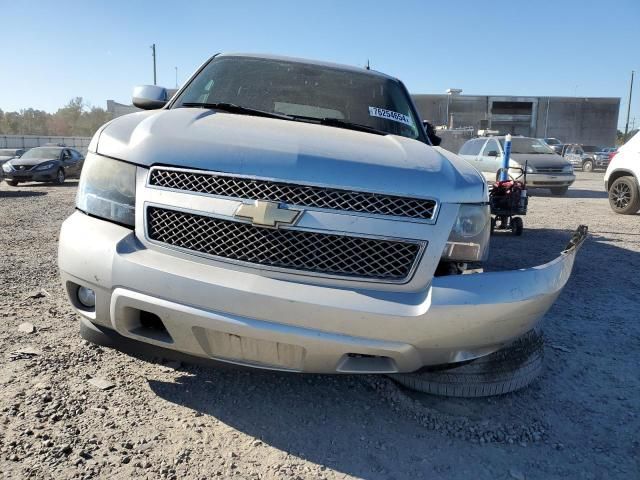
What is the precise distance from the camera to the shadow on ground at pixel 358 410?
219cm

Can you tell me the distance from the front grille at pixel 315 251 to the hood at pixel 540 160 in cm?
1368

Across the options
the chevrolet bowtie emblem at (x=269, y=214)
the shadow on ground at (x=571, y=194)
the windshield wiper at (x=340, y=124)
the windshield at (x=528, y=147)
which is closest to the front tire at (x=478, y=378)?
the chevrolet bowtie emblem at (x=269, y=214)

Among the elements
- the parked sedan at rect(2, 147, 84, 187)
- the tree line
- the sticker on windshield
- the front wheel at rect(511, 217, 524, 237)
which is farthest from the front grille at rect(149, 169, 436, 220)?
the tree line

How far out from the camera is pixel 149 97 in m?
3.51

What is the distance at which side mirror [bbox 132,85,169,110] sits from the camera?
3.48 metres

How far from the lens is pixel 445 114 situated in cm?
4356

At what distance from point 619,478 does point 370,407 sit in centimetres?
112

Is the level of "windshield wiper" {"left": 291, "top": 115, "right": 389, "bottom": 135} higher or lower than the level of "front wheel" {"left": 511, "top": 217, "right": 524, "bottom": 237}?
higher

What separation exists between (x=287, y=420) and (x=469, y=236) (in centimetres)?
123

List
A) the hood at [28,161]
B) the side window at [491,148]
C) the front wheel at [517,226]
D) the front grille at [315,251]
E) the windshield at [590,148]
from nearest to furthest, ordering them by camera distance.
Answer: the front grille at [315,251] < the front wheel at [517,226] < the side window at [491,148] < the hood at [28,161] < the windshield at [590,148]

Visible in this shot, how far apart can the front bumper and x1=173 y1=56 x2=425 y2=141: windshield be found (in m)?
1.42

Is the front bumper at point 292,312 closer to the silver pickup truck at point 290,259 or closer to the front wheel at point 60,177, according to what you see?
the silver pickup truck at point 290,259

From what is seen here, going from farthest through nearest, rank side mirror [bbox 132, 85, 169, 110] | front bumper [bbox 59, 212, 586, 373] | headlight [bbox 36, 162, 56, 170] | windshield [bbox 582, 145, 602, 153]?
windshield [bbox 582, 145, 602, 153] < headlight [bbox 36, 162, 56, 170] < side mirror [bbox 132, 85, 169, 110] < front bumper [bbox 59, 212, 586, 373]

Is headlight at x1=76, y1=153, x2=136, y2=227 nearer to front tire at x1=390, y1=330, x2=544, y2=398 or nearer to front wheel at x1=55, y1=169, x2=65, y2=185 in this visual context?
front tire at x1=390, y1=330, x2=544, y2=398
